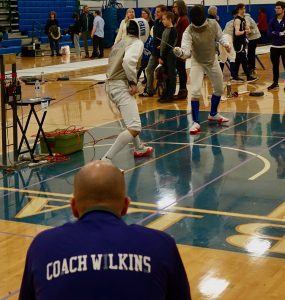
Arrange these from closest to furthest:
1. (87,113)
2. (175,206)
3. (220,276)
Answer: (220,276) < (175,206) < (87,113)

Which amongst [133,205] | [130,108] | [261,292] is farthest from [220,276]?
[130,108]

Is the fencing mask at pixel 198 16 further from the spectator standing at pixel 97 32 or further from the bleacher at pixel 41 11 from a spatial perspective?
the bleacher at pixel 41 11

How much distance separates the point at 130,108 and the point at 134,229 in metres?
5.75

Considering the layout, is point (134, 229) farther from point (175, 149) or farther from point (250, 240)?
point (175, 149)

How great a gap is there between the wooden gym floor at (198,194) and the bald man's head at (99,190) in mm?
2361

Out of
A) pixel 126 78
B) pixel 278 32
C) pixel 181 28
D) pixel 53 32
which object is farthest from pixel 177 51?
pixel 53 32

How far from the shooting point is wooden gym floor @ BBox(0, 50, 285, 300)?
493cm

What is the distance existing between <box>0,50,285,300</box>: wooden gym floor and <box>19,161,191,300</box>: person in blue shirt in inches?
92.2

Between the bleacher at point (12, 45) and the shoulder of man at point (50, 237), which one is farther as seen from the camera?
the bleacher at point (12, 45)

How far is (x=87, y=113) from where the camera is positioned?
1241cm

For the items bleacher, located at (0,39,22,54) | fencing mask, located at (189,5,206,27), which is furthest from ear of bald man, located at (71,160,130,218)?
bleacher, located at (0,39,22,54)

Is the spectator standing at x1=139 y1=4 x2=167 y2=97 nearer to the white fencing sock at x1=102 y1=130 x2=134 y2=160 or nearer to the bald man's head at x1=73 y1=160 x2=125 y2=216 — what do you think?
the white fencing sock at x1=102 y1=130 x2=134 y2=160

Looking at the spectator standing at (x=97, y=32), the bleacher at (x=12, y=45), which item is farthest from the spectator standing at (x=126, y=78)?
the bleacher at (x=12, y=45)

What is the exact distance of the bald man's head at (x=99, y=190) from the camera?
2.27m
